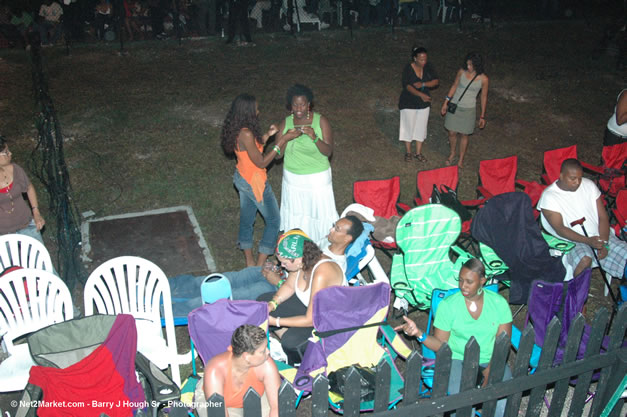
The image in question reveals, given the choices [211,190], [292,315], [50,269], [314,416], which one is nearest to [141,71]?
[211,190]

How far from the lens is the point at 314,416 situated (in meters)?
2.79

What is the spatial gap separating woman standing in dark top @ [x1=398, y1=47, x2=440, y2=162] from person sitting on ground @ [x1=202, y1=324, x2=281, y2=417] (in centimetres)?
539

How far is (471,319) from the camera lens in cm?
432

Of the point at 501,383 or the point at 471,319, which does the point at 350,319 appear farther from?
the point at 501,383

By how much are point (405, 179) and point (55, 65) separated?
8.64 meters

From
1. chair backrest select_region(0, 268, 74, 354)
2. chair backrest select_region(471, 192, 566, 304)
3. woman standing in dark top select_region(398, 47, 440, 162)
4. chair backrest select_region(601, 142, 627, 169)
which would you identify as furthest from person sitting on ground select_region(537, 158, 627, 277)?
chair backrest select_region(0, 268, 74, 354)

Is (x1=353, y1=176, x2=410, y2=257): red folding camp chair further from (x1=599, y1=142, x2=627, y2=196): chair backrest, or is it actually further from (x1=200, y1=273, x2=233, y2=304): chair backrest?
(x1=599, y1=142, x2=627, y2=196): chair backrest

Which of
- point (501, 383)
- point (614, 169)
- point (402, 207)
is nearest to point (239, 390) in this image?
point (501, 383)

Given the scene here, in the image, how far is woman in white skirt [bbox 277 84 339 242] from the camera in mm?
5781

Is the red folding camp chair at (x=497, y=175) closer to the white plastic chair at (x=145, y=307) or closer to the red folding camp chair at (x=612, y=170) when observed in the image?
the red folding camp chair at (x=612, y=170)

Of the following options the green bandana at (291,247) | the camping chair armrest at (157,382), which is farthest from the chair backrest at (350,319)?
the camping chair armrest at (157,382)

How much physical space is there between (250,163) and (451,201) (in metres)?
2.42

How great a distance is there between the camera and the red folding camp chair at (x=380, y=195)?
6828mm

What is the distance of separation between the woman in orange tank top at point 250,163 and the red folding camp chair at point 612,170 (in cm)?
429
